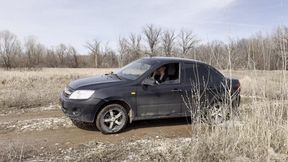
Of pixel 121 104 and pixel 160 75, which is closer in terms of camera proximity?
pixel 121 104

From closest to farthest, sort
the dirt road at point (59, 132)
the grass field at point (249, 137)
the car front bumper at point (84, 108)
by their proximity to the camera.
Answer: the grass field at point (249, 137), the dirt road at point (59, 132), the car front bumper at point (84, 108)

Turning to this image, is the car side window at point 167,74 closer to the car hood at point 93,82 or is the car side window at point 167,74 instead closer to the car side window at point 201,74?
the car side window at point 201,74

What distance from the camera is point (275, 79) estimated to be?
589 centimetres

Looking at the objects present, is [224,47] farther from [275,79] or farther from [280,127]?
[280,127]

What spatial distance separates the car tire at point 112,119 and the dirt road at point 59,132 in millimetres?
150

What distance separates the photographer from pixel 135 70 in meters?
7.48

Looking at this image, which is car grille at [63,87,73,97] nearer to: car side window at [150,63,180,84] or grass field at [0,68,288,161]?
grass field at [0,68,288,161]

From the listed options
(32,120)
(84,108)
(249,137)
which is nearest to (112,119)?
(84,108)

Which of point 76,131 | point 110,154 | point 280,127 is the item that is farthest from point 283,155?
point 76,131

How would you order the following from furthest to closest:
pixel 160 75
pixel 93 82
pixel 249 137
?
1. pixel 160 75
2. pixel 93 82
3. pixel 249 137

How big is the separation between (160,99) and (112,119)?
1.19m

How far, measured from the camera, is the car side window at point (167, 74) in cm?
721

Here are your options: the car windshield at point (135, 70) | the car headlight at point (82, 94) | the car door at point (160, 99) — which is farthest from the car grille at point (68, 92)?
the car door at point (160, 99)

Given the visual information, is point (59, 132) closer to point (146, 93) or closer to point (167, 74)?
point (146, 93)
